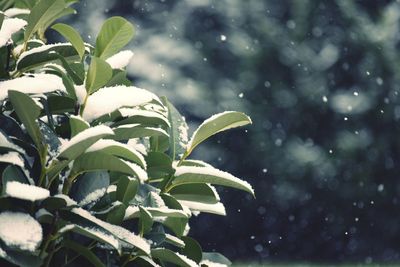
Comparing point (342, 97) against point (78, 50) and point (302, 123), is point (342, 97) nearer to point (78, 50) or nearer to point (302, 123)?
point (302, 123)

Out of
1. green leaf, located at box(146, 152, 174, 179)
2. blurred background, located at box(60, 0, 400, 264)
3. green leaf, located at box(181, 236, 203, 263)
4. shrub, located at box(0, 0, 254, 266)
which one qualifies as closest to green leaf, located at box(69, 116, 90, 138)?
shrub, located at box(0, 0, 254, 266)

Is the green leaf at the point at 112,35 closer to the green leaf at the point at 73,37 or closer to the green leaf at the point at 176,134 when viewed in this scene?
the green leaf at the point at 73,37

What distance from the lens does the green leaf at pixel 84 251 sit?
1198mm

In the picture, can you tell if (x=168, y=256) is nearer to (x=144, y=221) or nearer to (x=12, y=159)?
(x=144, y=221)

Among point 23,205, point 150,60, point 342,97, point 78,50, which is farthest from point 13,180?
point 342,97

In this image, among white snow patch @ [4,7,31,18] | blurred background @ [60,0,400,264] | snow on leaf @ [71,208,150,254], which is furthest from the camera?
blurred background @ [60,0,400,264]

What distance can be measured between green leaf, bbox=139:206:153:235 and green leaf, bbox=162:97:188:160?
21cm

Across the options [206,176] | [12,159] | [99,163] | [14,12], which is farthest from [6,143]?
[14,12]

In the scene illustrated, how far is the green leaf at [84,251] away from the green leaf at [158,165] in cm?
21

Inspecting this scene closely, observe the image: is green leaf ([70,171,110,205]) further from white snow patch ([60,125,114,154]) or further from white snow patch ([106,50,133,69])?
white snow patch ([106,50,133,69])

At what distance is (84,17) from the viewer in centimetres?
621

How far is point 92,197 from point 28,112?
0.54 ft

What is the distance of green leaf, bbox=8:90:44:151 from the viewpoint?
1.14m

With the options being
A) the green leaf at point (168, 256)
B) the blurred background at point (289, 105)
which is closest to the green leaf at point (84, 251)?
the green leaf at point (168, 256)
